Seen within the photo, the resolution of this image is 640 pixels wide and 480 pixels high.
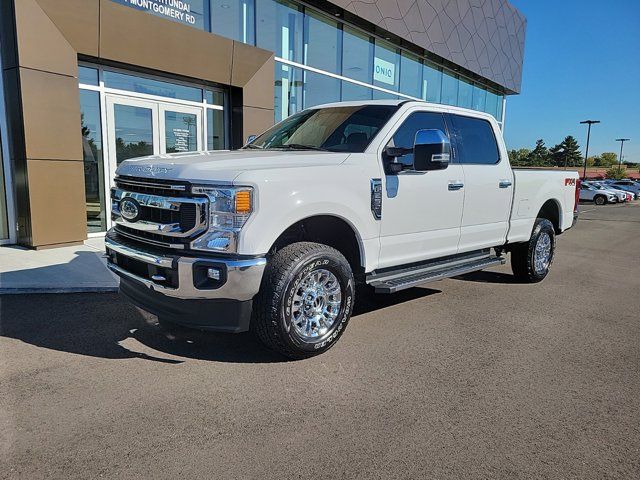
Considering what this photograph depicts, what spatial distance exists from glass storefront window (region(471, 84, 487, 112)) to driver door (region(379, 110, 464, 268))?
20242 millimetres

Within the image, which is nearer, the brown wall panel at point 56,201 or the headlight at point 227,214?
the headlight at point 227,214

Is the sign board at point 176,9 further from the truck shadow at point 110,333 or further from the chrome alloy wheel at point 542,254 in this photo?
the chrome alloy wheel at point 542,254

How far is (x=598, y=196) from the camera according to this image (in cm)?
3416

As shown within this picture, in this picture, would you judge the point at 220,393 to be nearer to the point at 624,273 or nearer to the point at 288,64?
the point at 624,273

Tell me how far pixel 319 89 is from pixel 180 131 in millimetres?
5123

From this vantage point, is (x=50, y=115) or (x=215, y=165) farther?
(x=50, y=115)

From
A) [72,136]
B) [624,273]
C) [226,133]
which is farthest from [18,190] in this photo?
[624,273]

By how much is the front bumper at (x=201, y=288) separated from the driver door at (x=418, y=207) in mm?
1481

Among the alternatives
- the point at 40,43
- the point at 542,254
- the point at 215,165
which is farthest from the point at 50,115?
the point at 542,254

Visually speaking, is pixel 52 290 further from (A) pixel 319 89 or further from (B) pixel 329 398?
(A) pixel 319 89

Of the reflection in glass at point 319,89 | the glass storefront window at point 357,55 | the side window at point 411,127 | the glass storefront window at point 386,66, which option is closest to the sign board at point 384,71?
the glass storefront window at point 386,66

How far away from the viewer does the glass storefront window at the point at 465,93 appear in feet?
74.2

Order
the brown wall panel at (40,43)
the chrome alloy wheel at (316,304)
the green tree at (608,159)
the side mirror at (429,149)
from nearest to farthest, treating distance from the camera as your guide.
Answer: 1. the chrome alloy wheel at (316,304)
2. the side mirror at (429,149)
3. the brown wall panel at (40,43)
4. the green tree at (608,159)

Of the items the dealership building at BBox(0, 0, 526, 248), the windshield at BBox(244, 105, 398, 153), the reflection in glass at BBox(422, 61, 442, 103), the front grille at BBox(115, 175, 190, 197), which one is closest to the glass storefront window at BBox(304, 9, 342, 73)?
the dealership building at BBox(0, 0, 526, 248)
